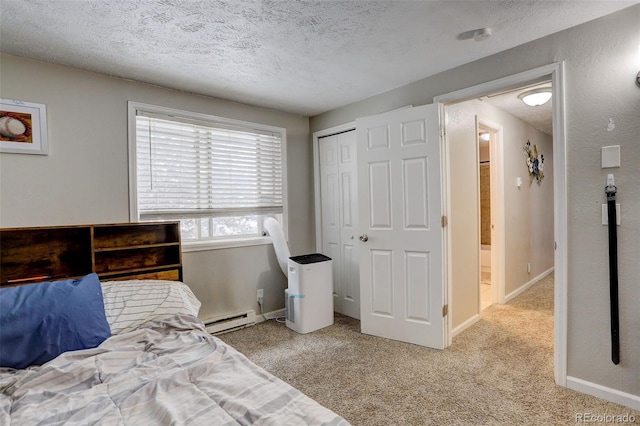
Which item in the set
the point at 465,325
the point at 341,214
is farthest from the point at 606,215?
the point at 341,214

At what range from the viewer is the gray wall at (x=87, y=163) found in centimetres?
222

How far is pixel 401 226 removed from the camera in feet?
9.36

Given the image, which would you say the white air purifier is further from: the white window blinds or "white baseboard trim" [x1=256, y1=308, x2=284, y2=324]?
the white window blinds

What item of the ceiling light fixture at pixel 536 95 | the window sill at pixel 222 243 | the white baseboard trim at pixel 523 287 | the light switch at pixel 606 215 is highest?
the ceiling light fixture at pixel 536 95

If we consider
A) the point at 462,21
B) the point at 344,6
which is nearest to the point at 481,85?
the point at 462,21

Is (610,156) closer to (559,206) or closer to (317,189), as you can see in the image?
(559,206)

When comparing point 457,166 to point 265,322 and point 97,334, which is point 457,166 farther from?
point 97,334

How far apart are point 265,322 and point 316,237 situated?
1.14 meters

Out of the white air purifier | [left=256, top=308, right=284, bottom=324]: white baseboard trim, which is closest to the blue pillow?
the white air purifier

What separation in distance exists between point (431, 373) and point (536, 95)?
2.75 meters

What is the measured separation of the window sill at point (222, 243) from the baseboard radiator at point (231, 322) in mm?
701

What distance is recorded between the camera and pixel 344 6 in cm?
177

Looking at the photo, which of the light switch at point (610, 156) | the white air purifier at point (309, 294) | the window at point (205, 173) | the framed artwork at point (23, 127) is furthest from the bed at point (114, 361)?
the light switch at point (610, 156)

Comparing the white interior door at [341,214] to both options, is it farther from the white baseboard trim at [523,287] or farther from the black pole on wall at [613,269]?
the black pole on wall at [613,269]
